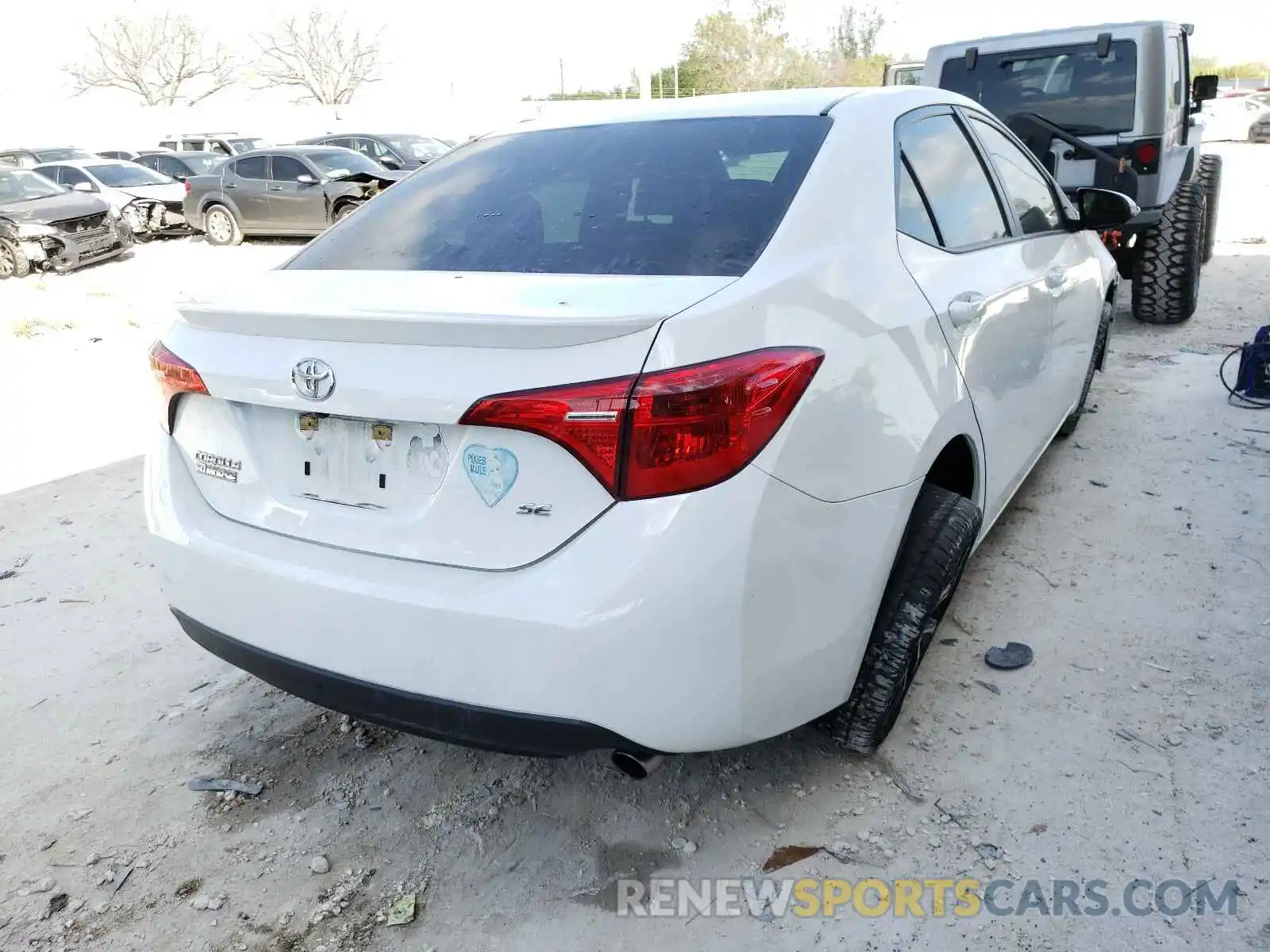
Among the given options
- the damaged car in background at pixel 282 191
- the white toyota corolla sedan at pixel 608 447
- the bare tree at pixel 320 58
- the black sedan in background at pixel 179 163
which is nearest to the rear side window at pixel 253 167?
the damaged car in background at pixel 282 191

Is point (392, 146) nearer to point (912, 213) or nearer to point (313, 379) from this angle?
point (912, 213)

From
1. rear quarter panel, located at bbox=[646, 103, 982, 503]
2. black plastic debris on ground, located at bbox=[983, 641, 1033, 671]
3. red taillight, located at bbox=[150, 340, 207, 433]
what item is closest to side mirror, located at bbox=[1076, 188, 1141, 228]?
rear quarter panel, located at bbox=[646, 103, 982, 503]

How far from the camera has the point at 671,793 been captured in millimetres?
2467

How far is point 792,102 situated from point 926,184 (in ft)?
1.43

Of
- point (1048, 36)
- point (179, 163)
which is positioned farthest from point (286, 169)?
point (1048, 36)

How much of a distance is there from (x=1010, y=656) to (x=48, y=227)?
13753 millimetres

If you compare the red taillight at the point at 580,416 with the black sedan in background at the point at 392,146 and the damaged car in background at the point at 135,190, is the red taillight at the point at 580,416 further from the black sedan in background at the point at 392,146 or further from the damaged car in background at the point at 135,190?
the black sedan in background at the point at 392,146

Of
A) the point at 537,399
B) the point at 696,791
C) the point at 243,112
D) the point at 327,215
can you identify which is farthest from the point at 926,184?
the point at 243,112

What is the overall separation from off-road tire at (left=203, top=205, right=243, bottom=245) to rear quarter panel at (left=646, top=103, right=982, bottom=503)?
51.3 ft

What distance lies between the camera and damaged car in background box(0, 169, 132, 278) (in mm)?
12647

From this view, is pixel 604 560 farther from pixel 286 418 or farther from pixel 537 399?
pixel 286 418

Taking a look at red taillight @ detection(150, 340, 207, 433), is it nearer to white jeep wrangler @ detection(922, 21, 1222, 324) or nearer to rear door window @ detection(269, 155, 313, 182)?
white jeep wrangler @ detection(922, 21, 1222, 324)

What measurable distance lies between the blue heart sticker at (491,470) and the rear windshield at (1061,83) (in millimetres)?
6376

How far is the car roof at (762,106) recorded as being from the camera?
8.59 ft
